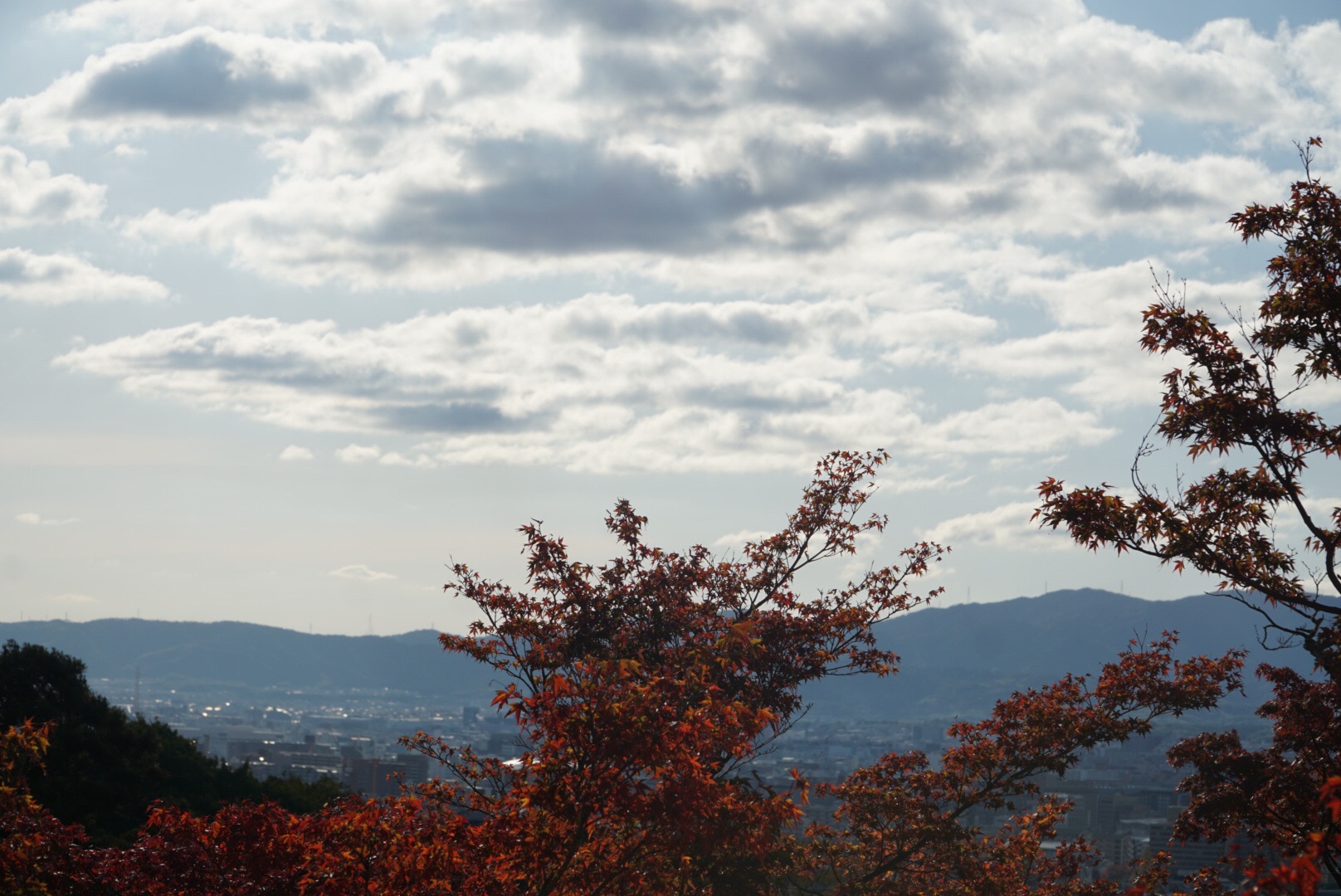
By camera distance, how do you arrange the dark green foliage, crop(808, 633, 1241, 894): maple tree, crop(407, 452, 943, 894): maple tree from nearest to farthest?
crop(407, 452, 943, 894): maple tree < crop(808, 633, 1241, 894): maple tree < the dark green foliage

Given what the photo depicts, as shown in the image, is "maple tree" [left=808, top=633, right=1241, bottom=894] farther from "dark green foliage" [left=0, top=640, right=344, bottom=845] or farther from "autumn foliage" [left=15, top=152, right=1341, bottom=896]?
"dark green foliage" [left=0, top=640, right=344, bottom=845]

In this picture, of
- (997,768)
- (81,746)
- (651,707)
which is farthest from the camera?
(81,746)

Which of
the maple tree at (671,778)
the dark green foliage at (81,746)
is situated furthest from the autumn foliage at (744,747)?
the dark green foliage at (81,746)

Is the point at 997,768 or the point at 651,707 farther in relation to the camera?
the point at 997,768

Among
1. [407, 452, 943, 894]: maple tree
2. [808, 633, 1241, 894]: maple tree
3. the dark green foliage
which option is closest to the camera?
[407, 452, 943, 894]: maple tree

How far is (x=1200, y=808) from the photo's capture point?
12.1 meters

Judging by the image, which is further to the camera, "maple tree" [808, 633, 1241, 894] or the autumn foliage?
"maple tree" [808, 633, 1241, 894]

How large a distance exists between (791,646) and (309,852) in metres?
5.53

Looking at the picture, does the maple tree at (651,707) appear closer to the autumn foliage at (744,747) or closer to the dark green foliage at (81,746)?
the autumn foliage at (744,747)

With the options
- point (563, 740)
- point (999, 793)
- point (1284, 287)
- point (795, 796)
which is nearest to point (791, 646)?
point (795, 796)

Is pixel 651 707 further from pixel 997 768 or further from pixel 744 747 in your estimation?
pixel 997 768

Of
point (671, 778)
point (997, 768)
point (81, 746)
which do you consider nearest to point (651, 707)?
point (671, 778)

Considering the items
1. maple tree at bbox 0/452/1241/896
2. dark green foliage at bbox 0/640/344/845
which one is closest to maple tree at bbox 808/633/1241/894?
maple tree at bbox 0/452/1241/896

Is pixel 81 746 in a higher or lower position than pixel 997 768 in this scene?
lower
